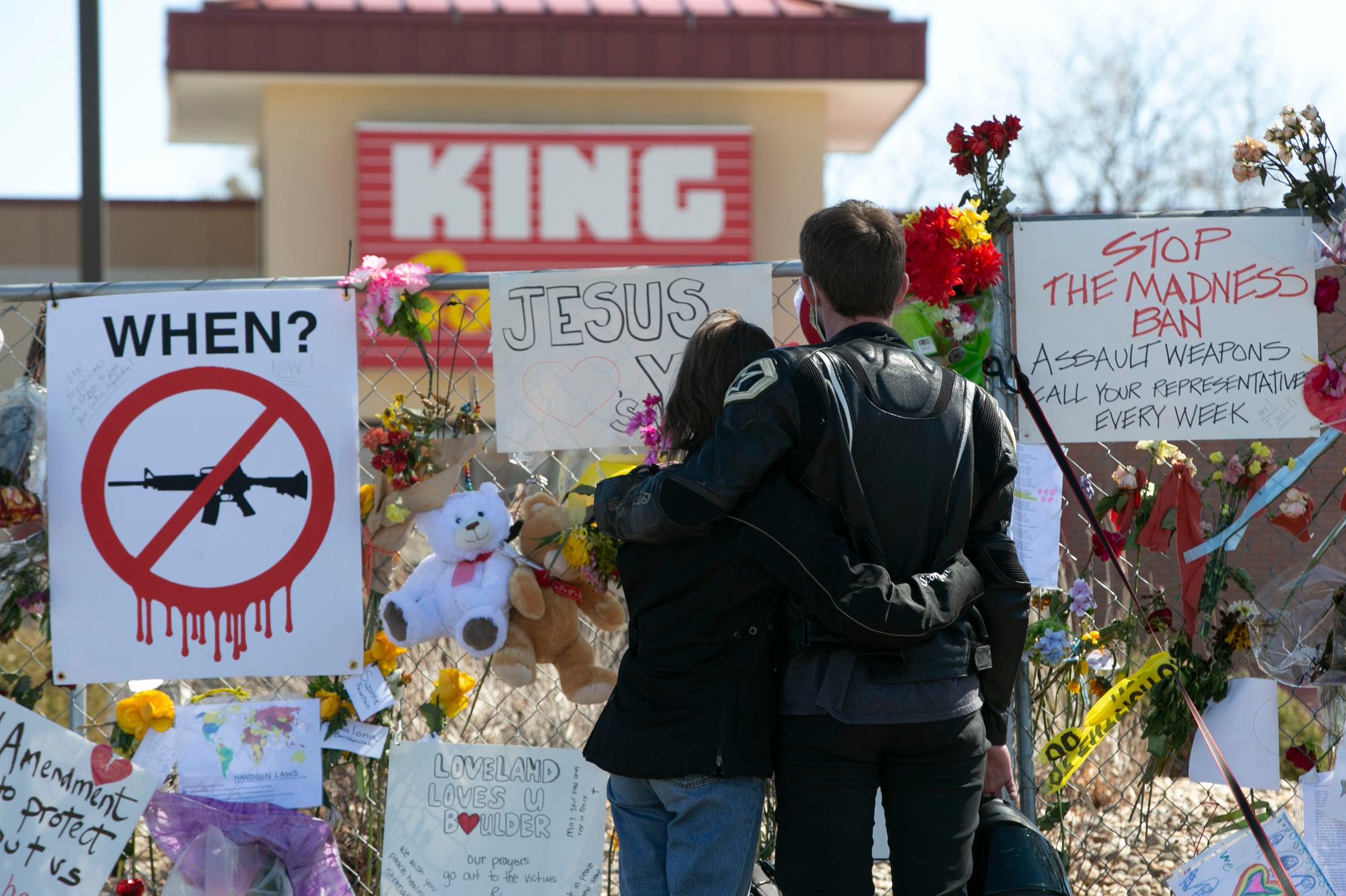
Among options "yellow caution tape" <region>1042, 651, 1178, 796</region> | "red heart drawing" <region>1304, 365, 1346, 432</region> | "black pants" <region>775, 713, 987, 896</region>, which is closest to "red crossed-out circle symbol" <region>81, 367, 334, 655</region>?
"black pants" <region>775, 713, 987, 896</region>

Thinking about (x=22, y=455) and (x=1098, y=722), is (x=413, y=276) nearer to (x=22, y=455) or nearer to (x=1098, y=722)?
(x=22, y=455)

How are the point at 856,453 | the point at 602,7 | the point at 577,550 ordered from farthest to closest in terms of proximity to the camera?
1. the point at 602,7
2. the point at 577,550
3. the point at 856,453

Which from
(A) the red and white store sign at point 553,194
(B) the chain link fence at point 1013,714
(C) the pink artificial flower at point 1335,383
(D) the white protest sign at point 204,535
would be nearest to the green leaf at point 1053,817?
(B) the chain link fence at point 1013,714

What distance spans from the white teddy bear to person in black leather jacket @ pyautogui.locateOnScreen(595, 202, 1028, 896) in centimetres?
92

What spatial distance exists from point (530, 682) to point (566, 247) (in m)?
9.32

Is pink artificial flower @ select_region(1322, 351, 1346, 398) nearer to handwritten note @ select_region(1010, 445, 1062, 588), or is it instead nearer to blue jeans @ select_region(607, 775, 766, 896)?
handwritten note @ select_region(1010, 445, 1062, 588)

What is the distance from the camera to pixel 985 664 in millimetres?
2504

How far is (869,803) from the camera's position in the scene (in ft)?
7.81

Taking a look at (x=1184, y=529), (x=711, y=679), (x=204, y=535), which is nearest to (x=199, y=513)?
(x=204, y=535)

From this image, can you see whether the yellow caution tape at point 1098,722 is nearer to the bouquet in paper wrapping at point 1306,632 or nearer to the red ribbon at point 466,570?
the bouquet in paper wrapping at point 1306,632

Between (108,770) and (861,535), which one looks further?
(108,770)

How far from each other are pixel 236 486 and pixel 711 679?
1.58 meters

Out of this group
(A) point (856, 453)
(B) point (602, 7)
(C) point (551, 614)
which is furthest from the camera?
(B) point (602, 7)

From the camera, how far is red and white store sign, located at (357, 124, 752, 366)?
40.1 feet
